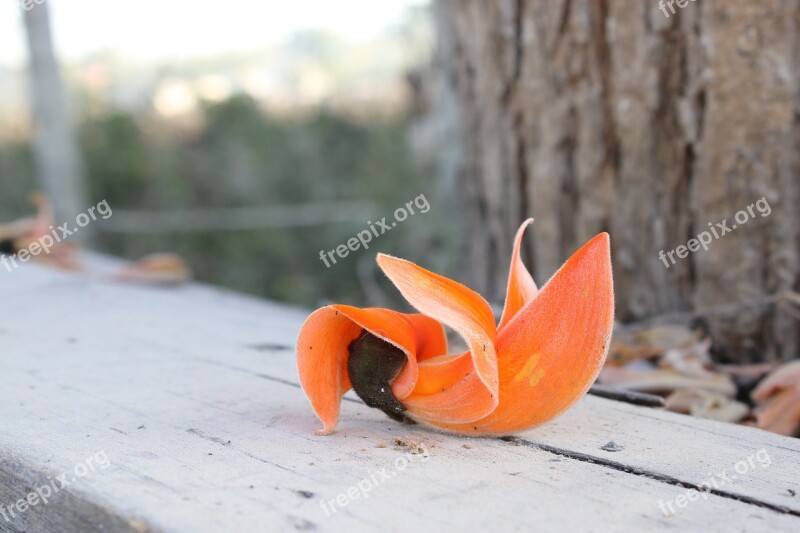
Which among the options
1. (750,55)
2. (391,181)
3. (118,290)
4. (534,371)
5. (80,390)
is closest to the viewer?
(534,371)

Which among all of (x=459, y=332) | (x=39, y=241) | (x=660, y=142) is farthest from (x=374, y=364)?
(x=39, y=241)

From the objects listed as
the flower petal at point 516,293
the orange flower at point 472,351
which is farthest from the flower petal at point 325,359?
the flower petal at point 516,293

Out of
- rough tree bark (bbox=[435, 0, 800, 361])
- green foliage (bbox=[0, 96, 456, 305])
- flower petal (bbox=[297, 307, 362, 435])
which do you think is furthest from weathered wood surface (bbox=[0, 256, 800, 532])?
green foliage (bbox=[0, 96, 456, 305])

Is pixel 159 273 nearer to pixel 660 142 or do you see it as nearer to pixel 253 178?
pixel 660 142

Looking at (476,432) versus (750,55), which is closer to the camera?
(476,432)

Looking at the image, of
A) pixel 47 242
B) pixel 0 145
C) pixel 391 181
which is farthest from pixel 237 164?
pixel 47 242

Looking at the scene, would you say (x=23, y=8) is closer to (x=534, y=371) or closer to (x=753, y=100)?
(x=753, y=100)
